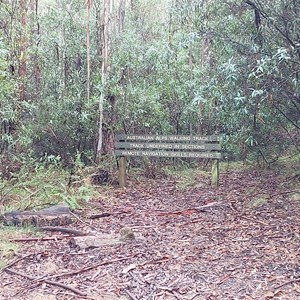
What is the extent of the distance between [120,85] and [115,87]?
1.09 feet

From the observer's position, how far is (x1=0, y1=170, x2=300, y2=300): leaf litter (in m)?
4.02

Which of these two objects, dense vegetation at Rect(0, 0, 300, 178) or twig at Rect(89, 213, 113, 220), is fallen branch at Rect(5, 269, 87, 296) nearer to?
twig at Rect(89, 213, 113, 220)

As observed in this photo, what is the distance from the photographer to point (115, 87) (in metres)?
9.78

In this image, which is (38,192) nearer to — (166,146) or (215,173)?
(166,146)

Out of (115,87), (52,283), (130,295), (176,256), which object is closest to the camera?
(130,295)

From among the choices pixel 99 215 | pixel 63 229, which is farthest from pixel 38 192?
pixel 63 229

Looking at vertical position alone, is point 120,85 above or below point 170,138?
above

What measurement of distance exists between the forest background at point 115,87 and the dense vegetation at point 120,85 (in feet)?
0.08

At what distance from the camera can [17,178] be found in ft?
28.8

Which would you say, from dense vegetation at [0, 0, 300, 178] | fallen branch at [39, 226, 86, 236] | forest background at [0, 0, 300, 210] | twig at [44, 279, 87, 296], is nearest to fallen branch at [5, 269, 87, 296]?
twig at [44, 279, 87, 296]

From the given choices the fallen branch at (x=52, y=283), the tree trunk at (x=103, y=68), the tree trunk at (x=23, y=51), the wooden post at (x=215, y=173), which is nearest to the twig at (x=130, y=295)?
the fallen branch at (x=52, y=283)

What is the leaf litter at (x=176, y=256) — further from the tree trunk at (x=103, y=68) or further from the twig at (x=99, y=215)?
the tree trunk at (x=103, y=68)

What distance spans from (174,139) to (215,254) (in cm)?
444

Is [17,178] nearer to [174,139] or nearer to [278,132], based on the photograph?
[174,139]
